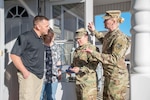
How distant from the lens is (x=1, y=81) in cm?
321

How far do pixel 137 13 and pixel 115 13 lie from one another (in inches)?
13.3

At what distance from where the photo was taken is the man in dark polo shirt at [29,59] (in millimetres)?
2508

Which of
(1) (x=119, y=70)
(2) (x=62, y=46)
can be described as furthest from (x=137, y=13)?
(2) (x=62, y=46)

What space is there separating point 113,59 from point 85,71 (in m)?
0.49

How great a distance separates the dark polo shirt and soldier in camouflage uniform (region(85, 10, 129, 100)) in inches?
23.1

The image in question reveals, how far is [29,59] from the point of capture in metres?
2.59

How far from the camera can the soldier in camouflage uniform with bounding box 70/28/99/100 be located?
2.68 m

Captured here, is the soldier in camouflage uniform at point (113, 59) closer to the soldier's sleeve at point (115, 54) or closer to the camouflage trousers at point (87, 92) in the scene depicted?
the soldier's sleeve at point (115, 54)

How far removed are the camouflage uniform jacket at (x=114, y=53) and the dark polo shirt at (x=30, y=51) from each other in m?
0.67

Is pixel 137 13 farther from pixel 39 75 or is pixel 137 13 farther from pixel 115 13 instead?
pixel 39 75

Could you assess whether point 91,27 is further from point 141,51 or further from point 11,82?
point 11,82

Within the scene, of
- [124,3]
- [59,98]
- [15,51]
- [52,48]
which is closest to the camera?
[15,51]

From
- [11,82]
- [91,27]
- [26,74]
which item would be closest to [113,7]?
[91,27]

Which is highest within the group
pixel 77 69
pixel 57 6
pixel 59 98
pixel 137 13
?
pixel 57 6
